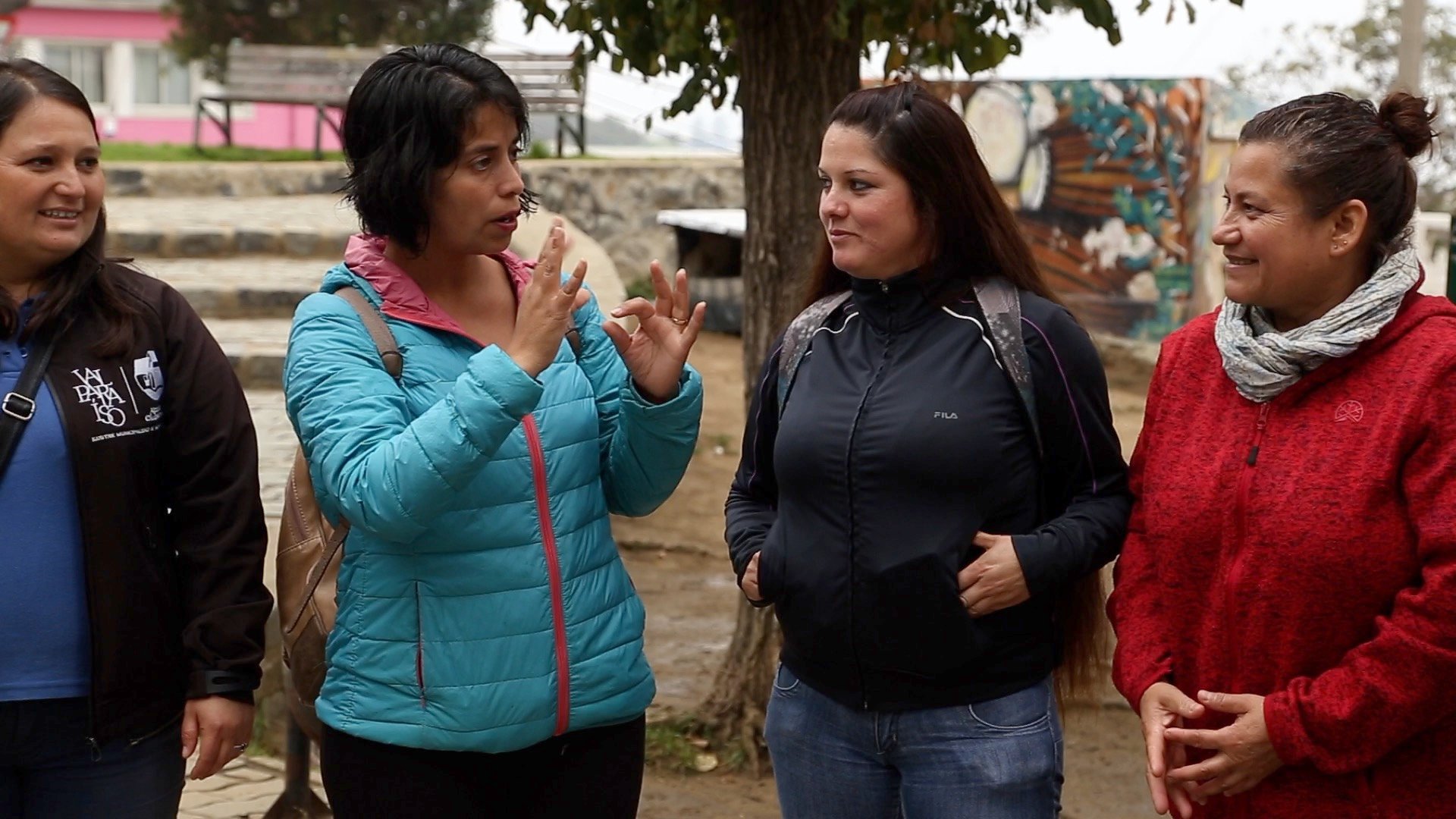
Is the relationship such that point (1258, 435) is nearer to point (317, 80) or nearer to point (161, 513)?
point (161, 513)

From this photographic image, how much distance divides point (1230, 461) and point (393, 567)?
4.28ft

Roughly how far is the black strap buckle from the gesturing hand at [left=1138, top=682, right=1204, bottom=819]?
5.94 ft

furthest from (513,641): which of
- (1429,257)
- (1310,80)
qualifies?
(1310,80)

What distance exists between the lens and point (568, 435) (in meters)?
2.70

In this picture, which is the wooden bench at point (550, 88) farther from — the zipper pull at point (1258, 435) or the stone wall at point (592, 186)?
the zipper pull at point (1258, 435)

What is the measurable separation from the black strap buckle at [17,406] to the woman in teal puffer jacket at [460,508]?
0.41 m

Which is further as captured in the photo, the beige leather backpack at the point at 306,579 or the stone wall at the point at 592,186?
the stone wall at the point at 592,186

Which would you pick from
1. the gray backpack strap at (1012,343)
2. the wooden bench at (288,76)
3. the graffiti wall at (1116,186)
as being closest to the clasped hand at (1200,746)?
the gray backpack strap at (1012,343)

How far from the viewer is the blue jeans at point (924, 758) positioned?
2615 millimetres

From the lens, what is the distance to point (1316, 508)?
2.32 metres

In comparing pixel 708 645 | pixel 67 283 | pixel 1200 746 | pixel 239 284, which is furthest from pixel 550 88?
pixel 1200 746

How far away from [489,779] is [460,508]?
46 cm

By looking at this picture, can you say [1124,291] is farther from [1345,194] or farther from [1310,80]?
[1345,194]

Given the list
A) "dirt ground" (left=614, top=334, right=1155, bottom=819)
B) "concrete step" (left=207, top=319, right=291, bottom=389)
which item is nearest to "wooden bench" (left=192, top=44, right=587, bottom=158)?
"dirt ground" (left=614, top=334, right=1155, bottom=819)
